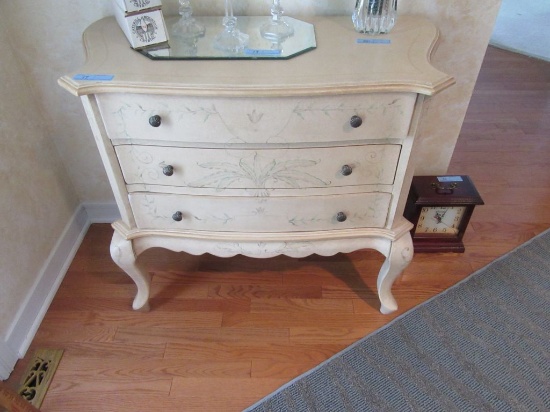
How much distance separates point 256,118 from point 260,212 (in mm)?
294

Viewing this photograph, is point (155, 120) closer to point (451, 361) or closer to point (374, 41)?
point (374, 41)

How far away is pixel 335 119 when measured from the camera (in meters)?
0.97

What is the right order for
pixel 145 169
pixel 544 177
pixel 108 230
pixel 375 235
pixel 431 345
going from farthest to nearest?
1. pixel 544 177
2. pixel 108 230
3. pixel 431 345
4. pixel 375 235
5. pixel 145 169

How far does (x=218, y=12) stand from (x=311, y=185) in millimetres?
645

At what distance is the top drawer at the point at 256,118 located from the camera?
945 mm

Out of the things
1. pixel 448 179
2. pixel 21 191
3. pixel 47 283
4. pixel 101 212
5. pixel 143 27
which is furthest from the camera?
pixel 101 212

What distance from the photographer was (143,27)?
3.39ft

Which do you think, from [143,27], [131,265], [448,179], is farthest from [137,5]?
[448,179]

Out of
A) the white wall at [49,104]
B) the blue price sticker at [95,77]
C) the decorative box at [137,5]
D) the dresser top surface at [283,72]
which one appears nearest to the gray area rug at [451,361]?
the white wall at [49,104]

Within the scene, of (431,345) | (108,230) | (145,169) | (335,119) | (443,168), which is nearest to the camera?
(335,119)

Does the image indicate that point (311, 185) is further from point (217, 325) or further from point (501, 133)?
point (501, 133)

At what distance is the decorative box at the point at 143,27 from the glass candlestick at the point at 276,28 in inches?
10.7

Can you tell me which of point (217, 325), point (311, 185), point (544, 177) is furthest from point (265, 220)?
point (544, 177)

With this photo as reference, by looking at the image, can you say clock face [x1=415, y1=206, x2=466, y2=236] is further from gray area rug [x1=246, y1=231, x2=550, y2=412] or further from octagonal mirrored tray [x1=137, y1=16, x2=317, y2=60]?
octagonal mirrored tray [x1=137, y1=16, x2=317, y2=60]
